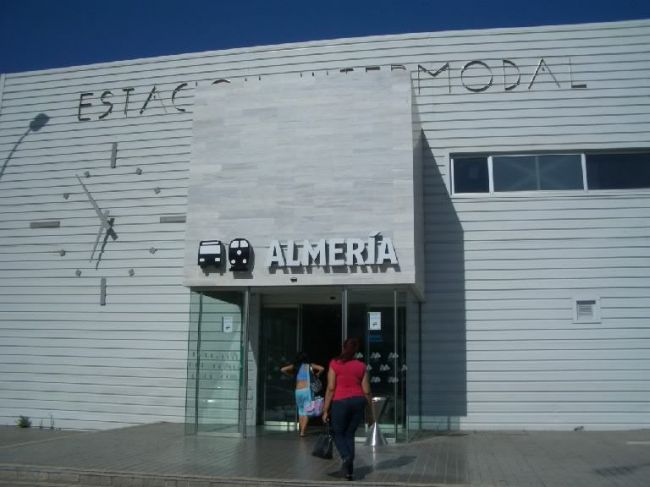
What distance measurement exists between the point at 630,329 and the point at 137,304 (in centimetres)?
989

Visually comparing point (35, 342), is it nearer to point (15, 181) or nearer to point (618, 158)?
point (15, 181)

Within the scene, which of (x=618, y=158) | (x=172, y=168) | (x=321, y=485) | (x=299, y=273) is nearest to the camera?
(x=321, y=485)

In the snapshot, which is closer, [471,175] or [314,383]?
[314,383]

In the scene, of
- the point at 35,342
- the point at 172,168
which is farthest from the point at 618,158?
the point at 35,342

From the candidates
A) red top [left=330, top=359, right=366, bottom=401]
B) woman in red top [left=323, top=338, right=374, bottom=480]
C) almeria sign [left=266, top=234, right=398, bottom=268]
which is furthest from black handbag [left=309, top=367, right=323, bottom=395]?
red top [left=330, top=359, right=366, bottom=401]

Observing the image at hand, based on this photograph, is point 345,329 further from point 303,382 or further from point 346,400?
point 346,400

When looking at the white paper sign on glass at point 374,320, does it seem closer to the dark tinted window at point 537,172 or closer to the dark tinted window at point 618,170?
the dark tinted window at point 537,172

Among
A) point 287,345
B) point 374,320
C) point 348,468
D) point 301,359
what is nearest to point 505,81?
point 374,320

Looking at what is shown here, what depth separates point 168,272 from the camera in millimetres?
14719

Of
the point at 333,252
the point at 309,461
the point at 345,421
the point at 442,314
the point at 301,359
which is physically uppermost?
the point at 333,252

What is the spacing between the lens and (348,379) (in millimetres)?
8500

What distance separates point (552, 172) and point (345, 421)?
7.97 m

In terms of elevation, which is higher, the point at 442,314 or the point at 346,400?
the point at 442,314

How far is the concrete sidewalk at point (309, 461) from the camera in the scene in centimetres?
840
